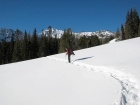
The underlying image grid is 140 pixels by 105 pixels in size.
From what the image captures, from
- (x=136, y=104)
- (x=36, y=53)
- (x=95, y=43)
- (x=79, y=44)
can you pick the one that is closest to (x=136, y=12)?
(x=95, y=43)

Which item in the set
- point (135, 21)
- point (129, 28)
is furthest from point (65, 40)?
point (135, 21)

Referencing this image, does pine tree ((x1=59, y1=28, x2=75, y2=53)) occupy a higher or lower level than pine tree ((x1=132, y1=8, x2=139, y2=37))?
lower

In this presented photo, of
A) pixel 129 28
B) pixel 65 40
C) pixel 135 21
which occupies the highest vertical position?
pixel 135 21

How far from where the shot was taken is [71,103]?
679cm

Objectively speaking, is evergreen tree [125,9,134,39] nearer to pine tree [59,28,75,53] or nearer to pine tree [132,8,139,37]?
pine tree [132,8,139,37]

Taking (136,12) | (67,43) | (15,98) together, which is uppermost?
(136,12)

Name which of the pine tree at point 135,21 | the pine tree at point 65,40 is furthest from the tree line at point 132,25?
the pine tree at point 65,40

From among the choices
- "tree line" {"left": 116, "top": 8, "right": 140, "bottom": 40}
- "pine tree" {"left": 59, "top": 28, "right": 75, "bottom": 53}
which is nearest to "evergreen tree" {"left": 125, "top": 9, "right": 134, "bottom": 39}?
"tree line" {"left": 116, "top": 8, "right": 140, "bottom": 40}

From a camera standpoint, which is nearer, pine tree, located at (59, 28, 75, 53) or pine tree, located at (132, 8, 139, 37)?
pine tree, located at (132, 8, 139, 37)

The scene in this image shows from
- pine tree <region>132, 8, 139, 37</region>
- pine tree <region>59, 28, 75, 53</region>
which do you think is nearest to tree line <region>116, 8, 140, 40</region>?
pine tree <region>132, 8, 139, 37</region>

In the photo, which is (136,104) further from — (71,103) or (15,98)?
(15,98)

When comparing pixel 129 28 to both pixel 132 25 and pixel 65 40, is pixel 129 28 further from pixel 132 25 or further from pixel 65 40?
pixel 65 40

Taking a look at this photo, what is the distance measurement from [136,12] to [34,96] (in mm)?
71612

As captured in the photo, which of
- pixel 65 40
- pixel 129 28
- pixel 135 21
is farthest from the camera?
pixel 65 40
